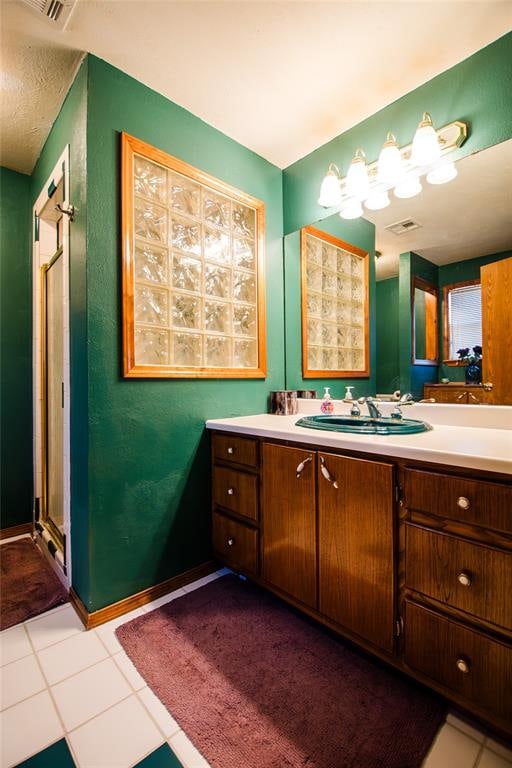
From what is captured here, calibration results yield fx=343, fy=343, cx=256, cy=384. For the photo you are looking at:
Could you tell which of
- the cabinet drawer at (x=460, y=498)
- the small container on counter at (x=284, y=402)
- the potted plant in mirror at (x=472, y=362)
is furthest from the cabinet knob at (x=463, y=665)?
the small container on counter at (x=284, y=402)

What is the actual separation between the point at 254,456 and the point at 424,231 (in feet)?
4.52

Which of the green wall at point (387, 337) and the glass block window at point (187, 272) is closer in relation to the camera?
the glass block window at point (187, 272)

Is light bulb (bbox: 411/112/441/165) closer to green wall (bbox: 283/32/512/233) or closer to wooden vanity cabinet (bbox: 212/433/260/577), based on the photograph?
green wall (bbox: 283/32/512/233)

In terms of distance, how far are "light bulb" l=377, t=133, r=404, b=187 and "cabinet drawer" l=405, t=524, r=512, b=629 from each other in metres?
1.63

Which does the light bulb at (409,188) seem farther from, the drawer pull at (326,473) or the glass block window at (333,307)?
the drawer pull at (326,473)

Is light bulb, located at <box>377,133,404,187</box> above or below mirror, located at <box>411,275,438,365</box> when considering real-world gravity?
above

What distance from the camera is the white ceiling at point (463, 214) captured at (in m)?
1.45

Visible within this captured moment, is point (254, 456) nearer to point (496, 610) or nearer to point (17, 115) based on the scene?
point (496, 610)

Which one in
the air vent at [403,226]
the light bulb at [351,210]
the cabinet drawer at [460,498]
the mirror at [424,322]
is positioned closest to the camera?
the cabinet drawer at [460,498]

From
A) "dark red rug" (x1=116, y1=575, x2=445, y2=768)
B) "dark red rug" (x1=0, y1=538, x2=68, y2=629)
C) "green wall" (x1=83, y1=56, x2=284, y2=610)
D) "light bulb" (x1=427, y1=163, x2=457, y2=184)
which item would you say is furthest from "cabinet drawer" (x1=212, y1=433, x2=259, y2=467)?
"light bulb" (x1=427, y1=163, x2=457, y2=184)

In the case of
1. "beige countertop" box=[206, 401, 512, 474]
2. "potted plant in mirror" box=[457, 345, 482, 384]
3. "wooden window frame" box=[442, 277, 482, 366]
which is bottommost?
"beige countertop" box=[206, 401, 512, 474]

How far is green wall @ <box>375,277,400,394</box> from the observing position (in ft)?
5.95

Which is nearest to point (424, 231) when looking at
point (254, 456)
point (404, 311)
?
point (404, 311)

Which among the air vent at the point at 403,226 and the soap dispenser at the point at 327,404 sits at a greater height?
the air vent at the point at 403,226
